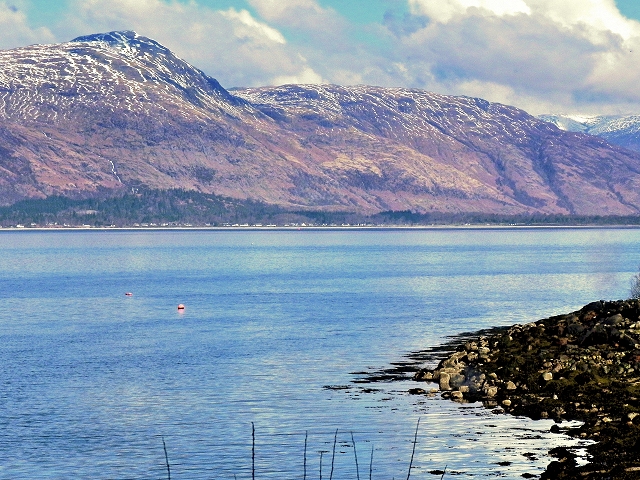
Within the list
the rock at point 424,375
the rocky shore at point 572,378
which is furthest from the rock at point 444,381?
the rock at point 424,375

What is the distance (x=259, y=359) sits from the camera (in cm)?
6312

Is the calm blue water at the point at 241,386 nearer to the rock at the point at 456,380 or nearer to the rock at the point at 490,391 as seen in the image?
the rock at the point at 490,391

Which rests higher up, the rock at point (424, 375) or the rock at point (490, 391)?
the rock at point (490, 391)

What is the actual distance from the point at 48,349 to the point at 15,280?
92398mm

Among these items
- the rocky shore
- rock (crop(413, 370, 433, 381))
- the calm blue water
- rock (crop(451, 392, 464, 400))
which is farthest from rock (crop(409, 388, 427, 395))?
rock (crop(413, 370, 433, 381))

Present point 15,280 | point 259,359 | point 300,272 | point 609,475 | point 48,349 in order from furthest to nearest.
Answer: point 300,272, point 15,280, point 48,349, point 259,359, point 609,475

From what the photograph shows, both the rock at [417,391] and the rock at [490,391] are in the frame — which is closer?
the rock at [490,391]

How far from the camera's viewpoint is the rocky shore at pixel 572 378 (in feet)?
112

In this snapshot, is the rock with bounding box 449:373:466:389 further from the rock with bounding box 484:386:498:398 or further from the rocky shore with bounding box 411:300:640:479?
the rock with bounding box 484:386:498:398

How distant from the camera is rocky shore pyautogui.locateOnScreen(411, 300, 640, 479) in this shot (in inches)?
1342

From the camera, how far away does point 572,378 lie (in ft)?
148

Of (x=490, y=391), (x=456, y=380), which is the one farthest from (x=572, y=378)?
(x=456, y=380)

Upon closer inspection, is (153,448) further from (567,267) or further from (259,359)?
(567,267)

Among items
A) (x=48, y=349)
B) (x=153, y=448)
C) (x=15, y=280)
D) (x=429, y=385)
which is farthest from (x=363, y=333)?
(x=15, y=280)
